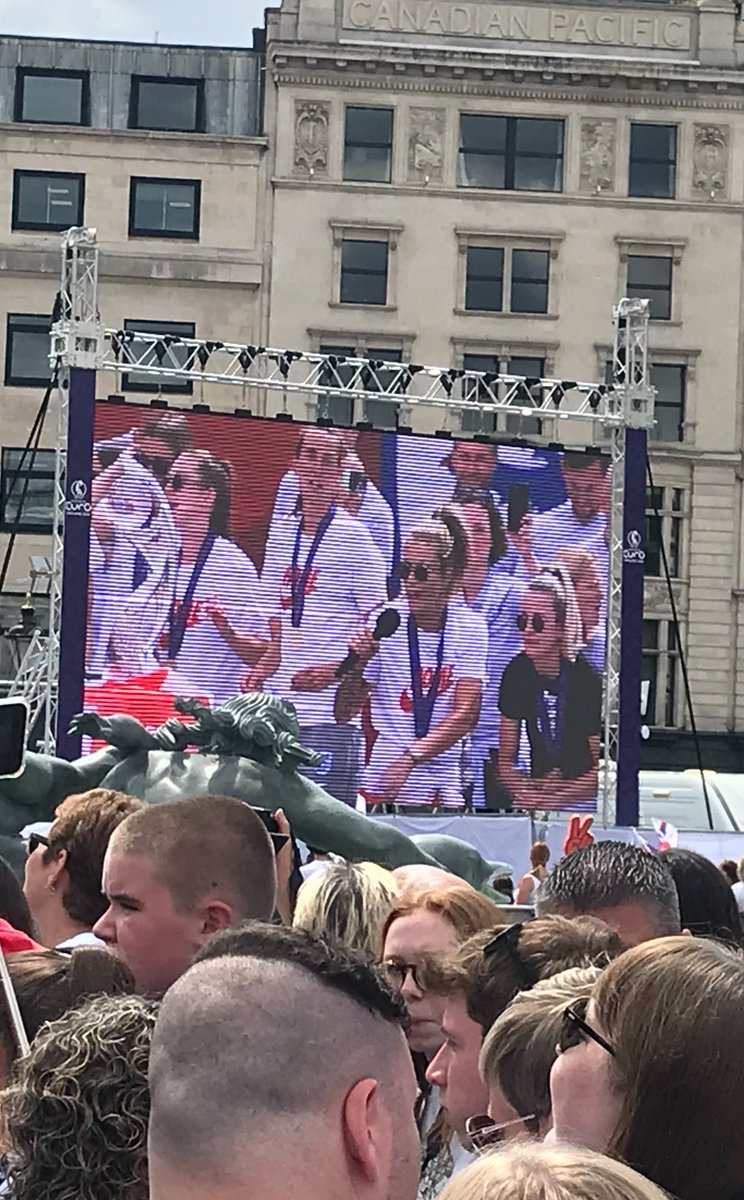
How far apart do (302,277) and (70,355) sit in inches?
934

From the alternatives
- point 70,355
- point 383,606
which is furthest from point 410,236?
point 70,355

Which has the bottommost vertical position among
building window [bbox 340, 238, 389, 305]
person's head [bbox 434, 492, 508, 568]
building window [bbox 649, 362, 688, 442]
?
person's head [bbox 434, 492, 508, 568]

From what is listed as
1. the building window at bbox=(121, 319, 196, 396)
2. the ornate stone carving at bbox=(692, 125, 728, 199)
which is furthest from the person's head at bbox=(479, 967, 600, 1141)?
the ornate stone carving at bbox=(692, 125, 728, 199)

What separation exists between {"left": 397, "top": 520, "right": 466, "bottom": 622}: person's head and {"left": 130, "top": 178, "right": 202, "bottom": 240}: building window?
21.7 meters

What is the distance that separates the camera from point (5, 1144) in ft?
11.5

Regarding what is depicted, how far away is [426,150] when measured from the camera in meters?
44.1

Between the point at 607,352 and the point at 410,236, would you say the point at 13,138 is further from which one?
the point at 607,352

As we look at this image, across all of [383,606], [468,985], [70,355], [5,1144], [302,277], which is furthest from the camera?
[302,277]

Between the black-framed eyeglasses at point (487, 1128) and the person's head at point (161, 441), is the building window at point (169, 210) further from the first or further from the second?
the black-framed eyeglasses at point (487, 1128)

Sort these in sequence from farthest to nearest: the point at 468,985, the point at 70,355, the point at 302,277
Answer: the point at 302,277 → the point at 70,355 → the point at 468,985

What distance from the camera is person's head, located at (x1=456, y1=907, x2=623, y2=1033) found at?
452 cm

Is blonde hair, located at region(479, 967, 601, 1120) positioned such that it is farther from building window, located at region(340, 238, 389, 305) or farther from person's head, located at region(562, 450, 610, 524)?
building window, located at region(340, 238, 389, 305)

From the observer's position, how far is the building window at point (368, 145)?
43750 millimetres

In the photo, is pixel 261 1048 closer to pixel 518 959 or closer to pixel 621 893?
pixel 518 959
